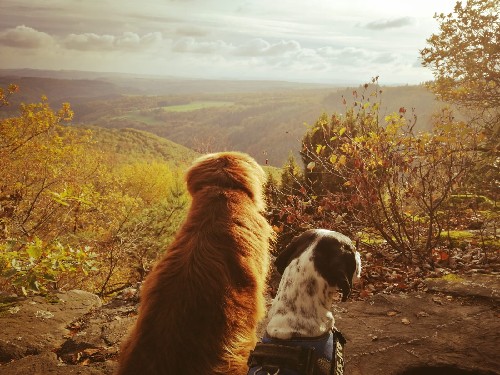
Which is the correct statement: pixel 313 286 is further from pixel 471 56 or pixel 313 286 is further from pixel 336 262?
pixel 471 56

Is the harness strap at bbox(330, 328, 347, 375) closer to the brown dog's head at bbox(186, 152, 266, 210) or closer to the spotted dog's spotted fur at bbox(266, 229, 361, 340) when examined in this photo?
the spotted dog's spotted fur at bbox(266, 229, 361, 340)

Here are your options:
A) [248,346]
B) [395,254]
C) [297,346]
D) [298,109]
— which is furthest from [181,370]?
[298,109]

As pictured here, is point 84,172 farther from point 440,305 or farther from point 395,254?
point 440,305

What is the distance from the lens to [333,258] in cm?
263

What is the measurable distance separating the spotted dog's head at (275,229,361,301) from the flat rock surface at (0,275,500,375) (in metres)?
1.29

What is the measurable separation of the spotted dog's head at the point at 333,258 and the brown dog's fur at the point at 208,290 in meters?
0.46

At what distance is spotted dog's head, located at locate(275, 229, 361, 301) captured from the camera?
2.59m

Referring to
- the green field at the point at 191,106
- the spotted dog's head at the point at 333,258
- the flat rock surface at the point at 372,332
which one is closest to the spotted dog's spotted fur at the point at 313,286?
the spotted dog's head at the point at 333,258

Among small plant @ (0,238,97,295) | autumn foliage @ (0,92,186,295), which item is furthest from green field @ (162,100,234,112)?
small plant @ (0,238,97,295)

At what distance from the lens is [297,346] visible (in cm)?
234

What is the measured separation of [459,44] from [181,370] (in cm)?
1362

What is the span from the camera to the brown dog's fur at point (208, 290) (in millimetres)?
2154

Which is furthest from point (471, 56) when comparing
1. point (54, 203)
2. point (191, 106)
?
point (191, 106)

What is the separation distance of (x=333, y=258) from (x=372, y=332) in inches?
74.8
